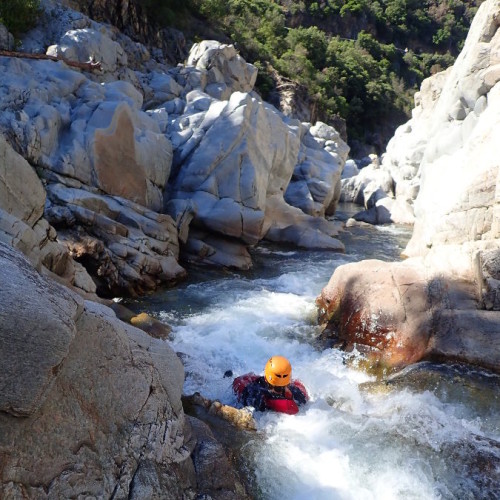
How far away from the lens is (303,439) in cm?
574

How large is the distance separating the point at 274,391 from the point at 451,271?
179 inches

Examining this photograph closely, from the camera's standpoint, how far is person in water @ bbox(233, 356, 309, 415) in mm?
6238

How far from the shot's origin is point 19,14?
54.7 feet

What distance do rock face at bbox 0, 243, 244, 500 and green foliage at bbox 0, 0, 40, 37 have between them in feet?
52.0

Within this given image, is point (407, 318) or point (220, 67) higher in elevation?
point (220, 67)

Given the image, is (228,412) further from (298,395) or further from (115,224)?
(115,224)

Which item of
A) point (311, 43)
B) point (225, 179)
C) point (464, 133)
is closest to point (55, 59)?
point (225, 179)

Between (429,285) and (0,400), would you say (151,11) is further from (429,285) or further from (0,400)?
(0,400)

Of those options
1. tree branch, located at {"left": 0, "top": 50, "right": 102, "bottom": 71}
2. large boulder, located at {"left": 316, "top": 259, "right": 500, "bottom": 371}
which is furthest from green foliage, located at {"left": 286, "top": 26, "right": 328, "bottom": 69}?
large boulder, located at {"left": 316, "top": 259, "right": 500, "bottom": 371}

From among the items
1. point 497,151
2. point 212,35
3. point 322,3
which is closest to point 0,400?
point 497,151

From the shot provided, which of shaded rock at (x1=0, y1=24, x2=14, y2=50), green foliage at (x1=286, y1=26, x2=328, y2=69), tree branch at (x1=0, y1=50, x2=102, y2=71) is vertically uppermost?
green foliage at (x1=286, y1=26, x2=328, y2=69)

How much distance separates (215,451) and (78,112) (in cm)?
1075

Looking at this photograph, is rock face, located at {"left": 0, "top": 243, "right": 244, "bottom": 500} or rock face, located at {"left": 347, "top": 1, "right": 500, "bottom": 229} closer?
rock face, located at {"left": 0, "top": 243, "right": 244, "bottom": 500}

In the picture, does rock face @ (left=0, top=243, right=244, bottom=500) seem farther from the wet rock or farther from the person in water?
the person in water
